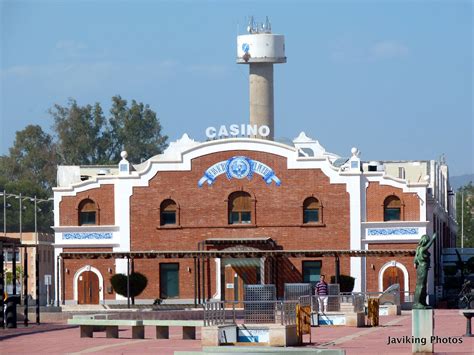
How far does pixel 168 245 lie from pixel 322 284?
2619cm

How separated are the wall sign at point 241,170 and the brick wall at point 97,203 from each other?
5591mm

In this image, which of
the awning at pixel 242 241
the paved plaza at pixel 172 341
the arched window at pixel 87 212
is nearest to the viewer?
the paved plaza at pixel 172 341

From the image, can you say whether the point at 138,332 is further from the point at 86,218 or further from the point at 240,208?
the point at 86,218

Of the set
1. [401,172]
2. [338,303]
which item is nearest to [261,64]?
[401,172]

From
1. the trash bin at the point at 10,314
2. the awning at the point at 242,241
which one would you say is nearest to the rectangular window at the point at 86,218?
the awning at the point at 242,241

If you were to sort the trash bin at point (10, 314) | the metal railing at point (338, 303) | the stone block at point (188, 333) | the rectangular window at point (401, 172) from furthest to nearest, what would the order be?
the rectangular window at point (401, 172)
the trash bin at point (10, 314)
the metal railing at point (338, 303)
the stone block at point (188, 333)

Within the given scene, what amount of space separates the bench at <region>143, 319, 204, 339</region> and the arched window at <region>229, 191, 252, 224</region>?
109 feet

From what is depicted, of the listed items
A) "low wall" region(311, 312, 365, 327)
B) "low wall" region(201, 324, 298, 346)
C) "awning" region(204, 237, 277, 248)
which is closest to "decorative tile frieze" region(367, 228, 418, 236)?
"awning" region(204, 237, 277, 248)

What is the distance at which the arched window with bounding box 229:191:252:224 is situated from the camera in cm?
7769

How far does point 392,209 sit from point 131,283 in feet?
47.1

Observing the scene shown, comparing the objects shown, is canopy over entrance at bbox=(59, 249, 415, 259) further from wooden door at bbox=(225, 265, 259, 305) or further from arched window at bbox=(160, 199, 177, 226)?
arched window at bbox=(160, 199, 177, 226)

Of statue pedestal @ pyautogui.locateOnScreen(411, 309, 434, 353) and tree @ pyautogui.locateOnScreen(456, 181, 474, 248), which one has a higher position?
tree @ pyautogui.locateOnScreen(456, 181, 474, 248)

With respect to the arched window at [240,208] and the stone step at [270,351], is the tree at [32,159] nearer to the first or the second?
the arched window at [240,208]

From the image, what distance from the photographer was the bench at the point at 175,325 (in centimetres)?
4296
